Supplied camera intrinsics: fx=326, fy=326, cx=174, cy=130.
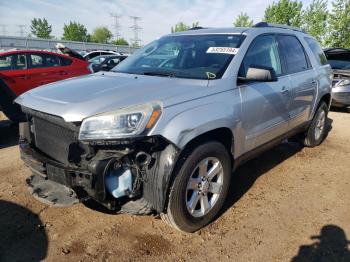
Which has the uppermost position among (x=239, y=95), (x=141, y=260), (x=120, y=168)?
(x=239, y=95)

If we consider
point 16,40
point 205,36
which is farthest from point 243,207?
point 16,40

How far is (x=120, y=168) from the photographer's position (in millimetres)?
2592

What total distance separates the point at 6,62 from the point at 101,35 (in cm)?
9766

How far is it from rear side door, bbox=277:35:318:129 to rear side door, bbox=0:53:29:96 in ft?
18.5

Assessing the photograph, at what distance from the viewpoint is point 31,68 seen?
753cm

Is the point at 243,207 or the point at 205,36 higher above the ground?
the point at 205,36

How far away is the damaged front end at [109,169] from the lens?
97.3 inches

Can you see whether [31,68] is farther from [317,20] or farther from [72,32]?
[72,32]

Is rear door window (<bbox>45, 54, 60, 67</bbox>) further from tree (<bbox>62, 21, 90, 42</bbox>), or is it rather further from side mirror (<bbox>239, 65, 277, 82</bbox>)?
tree (<bbox>62, 21, 90, 42</bbox>)

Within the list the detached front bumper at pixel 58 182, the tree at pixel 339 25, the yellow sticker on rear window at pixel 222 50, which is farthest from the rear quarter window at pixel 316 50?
the tree at pixel 339 25

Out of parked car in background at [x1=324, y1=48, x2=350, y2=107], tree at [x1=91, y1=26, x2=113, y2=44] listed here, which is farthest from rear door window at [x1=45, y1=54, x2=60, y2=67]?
tree at [x1=91, y1=26, x2=113, y2=44]

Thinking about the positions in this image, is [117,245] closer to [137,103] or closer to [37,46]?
[137,103]

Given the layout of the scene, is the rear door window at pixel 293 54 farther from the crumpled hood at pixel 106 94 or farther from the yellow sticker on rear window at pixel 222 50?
the crumpled hood at pixel 106 94

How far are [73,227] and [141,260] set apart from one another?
0.86m
